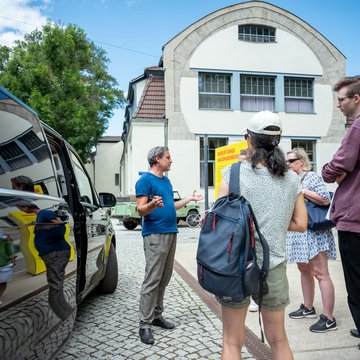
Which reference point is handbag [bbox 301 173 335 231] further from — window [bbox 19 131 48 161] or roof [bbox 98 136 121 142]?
roof [bbox 98 136 121 142]

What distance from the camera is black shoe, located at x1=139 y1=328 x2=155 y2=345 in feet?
11.7

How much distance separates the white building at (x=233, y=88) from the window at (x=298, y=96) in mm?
52

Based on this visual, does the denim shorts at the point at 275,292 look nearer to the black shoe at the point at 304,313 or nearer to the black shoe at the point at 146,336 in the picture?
the black shoe at the point at 146,336

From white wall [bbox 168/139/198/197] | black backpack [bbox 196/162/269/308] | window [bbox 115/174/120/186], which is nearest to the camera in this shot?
black backpack [bbox 196/162/269/308]

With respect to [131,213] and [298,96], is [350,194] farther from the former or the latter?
[298,96]

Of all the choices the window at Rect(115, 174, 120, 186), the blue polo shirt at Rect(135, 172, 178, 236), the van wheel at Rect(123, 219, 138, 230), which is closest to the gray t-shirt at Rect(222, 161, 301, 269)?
the blue polo shirt at Rect(135, 172, 178, 236)

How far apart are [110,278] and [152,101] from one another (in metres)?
15.4

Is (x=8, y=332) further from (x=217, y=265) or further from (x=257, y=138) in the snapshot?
(x=257, y=138)

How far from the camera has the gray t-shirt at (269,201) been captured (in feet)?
7.16

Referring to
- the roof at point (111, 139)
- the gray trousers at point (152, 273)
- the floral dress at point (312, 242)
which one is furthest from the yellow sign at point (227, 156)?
the roof at point (111, 139)

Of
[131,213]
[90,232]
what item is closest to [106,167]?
[131,213]

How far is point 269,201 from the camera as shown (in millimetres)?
2193

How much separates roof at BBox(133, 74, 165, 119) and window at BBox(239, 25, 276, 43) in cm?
476

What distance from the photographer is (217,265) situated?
2.00 metres
